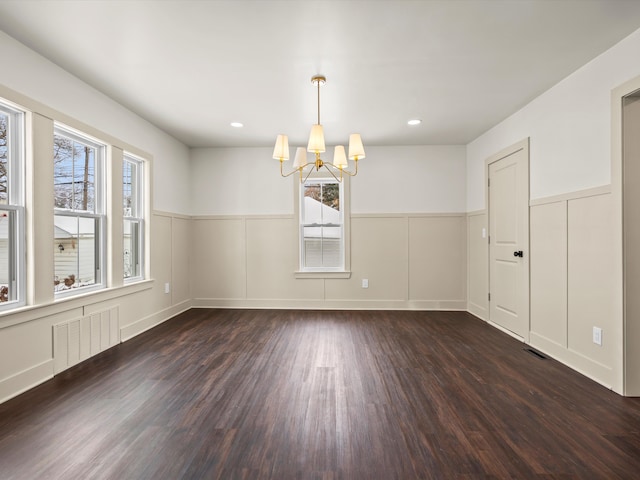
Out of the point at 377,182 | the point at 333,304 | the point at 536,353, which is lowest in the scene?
the point at 536,353

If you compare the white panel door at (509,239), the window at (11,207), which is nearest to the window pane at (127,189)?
the window at (11,207)

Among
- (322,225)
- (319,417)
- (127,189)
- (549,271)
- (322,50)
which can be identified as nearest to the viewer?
(319,417)

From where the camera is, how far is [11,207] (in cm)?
249

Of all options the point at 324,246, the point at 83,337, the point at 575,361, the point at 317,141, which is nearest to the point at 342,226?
the point at 324,246

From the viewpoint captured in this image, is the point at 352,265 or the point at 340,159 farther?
the point at 352,265

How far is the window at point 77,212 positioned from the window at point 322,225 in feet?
9.25

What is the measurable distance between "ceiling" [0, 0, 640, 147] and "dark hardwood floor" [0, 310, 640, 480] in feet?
8.68

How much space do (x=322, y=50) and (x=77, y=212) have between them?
107 inches

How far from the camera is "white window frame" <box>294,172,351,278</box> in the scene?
5348 mm

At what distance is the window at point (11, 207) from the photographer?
8.08ft

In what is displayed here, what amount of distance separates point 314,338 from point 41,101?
3.37 meters

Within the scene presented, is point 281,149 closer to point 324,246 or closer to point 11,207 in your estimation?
point 11,207

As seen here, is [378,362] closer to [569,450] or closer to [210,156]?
[569,450]

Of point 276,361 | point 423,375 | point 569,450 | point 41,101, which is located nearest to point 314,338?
point 276,361
